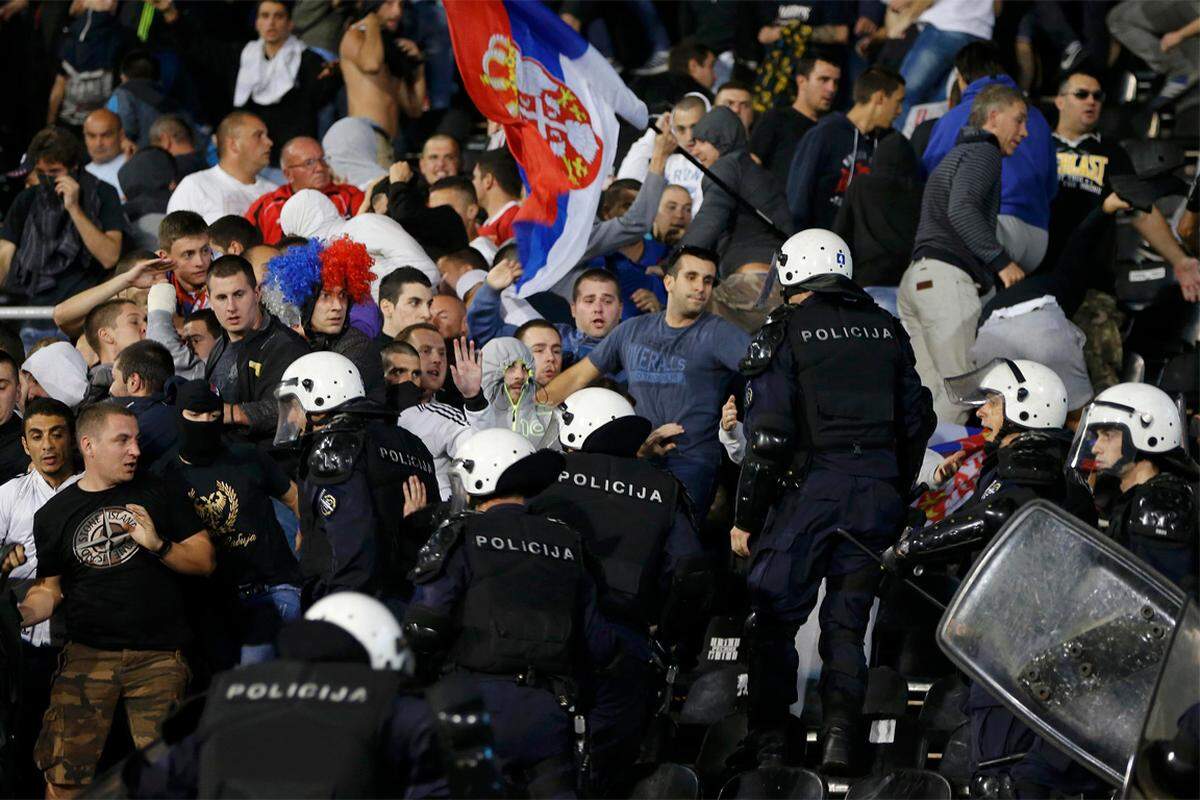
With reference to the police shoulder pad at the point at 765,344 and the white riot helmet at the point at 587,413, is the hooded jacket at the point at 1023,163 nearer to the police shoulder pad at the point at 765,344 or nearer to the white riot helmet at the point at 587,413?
the police shoulder pad at the point at 765,344

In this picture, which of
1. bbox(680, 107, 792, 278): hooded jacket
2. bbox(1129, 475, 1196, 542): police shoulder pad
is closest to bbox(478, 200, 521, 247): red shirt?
bbox(680, 107, 792, 278): hooded jacket

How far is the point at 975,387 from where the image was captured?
33.9ft

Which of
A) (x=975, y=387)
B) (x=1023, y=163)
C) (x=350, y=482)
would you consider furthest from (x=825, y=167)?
(x=350, y=482)

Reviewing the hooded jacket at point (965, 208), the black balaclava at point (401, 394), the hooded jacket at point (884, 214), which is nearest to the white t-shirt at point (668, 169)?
the hooded jacket at point (884, 214)

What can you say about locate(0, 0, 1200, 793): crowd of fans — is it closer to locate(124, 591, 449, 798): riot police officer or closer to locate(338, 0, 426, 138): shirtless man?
locate(338, 0, 426, 138): shirtless man

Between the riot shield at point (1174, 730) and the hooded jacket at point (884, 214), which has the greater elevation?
the riot shield at point (1174, 730)

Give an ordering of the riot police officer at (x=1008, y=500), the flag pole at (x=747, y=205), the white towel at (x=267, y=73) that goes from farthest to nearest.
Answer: the white towel at (x=267, y=73), the flag pole at (x=747, y=205), the riot police officer at (x=1008, y=500)

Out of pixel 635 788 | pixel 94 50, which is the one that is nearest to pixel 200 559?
pixel 635 788

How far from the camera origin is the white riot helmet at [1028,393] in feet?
32.9

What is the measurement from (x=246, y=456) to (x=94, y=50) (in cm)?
757

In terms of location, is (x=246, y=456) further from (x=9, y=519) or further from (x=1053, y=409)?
(x=1053, y=409)

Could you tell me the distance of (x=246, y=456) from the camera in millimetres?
10156

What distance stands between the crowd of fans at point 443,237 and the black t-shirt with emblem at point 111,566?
0.02 metres

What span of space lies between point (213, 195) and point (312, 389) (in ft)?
12.7
